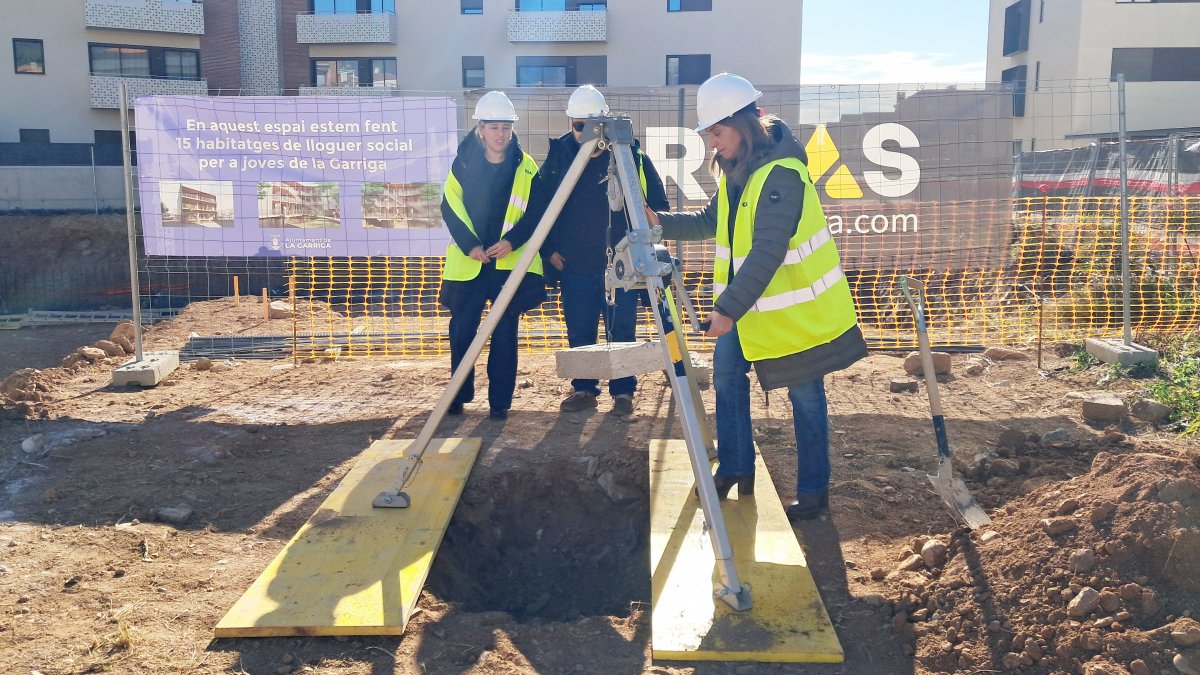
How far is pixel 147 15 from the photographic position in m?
34.3

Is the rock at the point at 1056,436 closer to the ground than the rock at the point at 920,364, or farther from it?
closer to the ground

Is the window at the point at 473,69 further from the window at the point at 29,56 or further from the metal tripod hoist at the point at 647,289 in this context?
the metal tripod hoist at the point at 647,289

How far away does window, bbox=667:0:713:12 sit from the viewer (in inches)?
1319

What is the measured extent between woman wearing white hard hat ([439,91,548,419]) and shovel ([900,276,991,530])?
8.63 ft

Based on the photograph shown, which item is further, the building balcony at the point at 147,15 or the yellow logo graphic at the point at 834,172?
the building balcony at the point at 147,15

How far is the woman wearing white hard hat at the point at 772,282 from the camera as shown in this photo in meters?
3.97

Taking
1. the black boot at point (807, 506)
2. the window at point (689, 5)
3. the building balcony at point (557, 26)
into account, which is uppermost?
the window at point (689, 5)

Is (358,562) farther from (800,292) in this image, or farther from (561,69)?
(561,69)

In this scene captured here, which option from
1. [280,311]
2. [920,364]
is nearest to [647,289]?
[920,364]

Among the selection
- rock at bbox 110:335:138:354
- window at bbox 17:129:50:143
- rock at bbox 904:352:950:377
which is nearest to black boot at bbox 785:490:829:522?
rock at bbox 904:352:950:377

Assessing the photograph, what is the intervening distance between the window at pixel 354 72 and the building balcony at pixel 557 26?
189 inches

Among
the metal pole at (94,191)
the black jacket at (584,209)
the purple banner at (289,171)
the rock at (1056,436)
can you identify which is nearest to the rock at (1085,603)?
the rock at (1056,436)

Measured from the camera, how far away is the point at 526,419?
6293 millimetres

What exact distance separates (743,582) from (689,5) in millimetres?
32641
